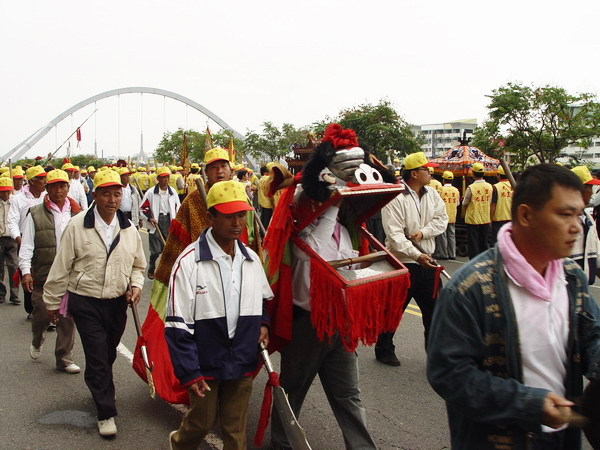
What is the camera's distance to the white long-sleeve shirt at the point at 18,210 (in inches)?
308

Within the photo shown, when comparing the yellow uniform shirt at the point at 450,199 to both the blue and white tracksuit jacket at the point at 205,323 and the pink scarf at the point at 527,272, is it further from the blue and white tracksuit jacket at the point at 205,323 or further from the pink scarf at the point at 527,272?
the pink scarf at the point at 527,272

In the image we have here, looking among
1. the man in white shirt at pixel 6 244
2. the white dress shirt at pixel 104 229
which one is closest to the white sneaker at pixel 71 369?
the white dress shirt at pixel 104 229

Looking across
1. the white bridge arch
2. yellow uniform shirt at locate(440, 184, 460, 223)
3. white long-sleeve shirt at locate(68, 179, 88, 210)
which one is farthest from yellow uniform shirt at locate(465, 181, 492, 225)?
the white bridge arch

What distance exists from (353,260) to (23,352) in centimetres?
439

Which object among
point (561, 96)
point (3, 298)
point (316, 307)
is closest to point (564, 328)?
point (316, 307)

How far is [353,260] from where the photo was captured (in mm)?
3699

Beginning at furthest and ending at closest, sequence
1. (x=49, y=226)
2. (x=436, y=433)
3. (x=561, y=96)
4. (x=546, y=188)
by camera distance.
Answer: (x=561, y=96) → (x=49, y=226) → (x=436, y=433) → (x=546, y=188)

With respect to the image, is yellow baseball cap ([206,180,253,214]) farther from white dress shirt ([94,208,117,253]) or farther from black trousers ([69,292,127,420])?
black trousers ([69,292,127,420])

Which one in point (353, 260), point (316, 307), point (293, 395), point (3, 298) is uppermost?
point (353, 260)

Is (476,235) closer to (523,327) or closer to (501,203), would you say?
(501,203)

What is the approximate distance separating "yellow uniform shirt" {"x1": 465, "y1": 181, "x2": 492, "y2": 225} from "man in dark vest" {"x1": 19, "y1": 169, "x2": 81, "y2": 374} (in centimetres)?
804

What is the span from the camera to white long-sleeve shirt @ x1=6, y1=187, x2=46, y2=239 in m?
7.81

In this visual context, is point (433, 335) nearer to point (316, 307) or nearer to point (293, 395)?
point (316, 307)

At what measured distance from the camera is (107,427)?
4340 mm
